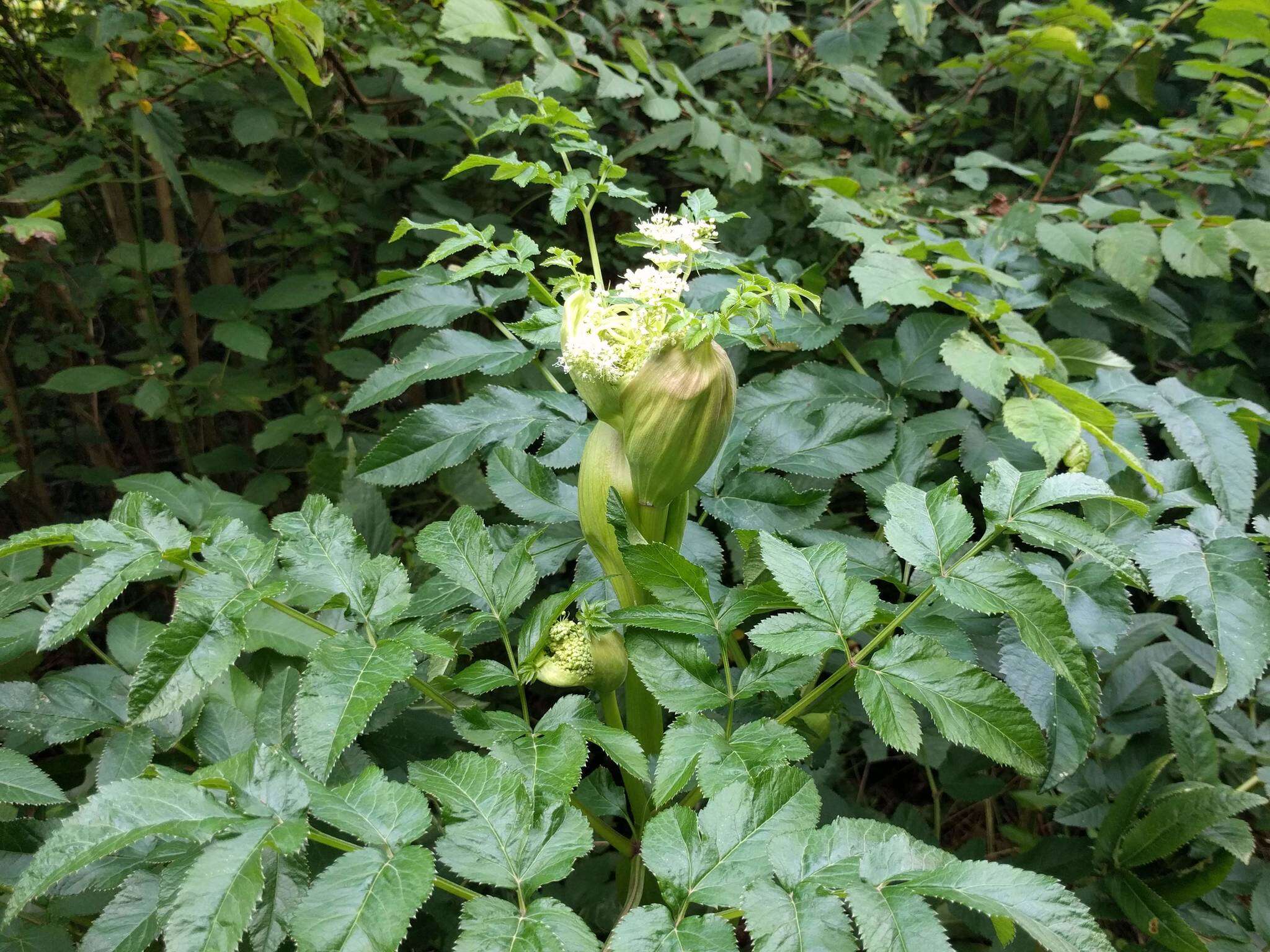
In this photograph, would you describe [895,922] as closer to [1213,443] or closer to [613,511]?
[613,511]

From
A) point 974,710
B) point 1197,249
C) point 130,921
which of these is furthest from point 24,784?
point 1197,249

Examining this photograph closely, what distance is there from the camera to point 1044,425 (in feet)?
→ 2.79

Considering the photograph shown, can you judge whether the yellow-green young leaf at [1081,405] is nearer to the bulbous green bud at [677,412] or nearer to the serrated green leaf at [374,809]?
the bulbous green bud at [677,412]

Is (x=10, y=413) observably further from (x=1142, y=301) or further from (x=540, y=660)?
(x=1142, y=301)

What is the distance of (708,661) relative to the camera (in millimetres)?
639

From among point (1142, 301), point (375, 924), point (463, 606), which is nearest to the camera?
point (375, 924)

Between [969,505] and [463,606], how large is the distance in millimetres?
681

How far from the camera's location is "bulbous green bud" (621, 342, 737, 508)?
629mm

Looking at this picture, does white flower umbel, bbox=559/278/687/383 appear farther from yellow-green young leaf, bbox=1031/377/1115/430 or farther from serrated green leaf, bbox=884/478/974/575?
yellow-green young leaf, bbox=1031/377/1115/430

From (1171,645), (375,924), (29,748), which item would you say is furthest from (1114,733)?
(29,748)

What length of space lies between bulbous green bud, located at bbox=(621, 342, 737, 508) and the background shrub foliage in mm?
78

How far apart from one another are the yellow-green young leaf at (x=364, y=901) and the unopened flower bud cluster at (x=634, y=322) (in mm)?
377

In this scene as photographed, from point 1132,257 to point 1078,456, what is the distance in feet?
1.69

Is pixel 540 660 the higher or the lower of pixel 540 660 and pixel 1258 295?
the higher
